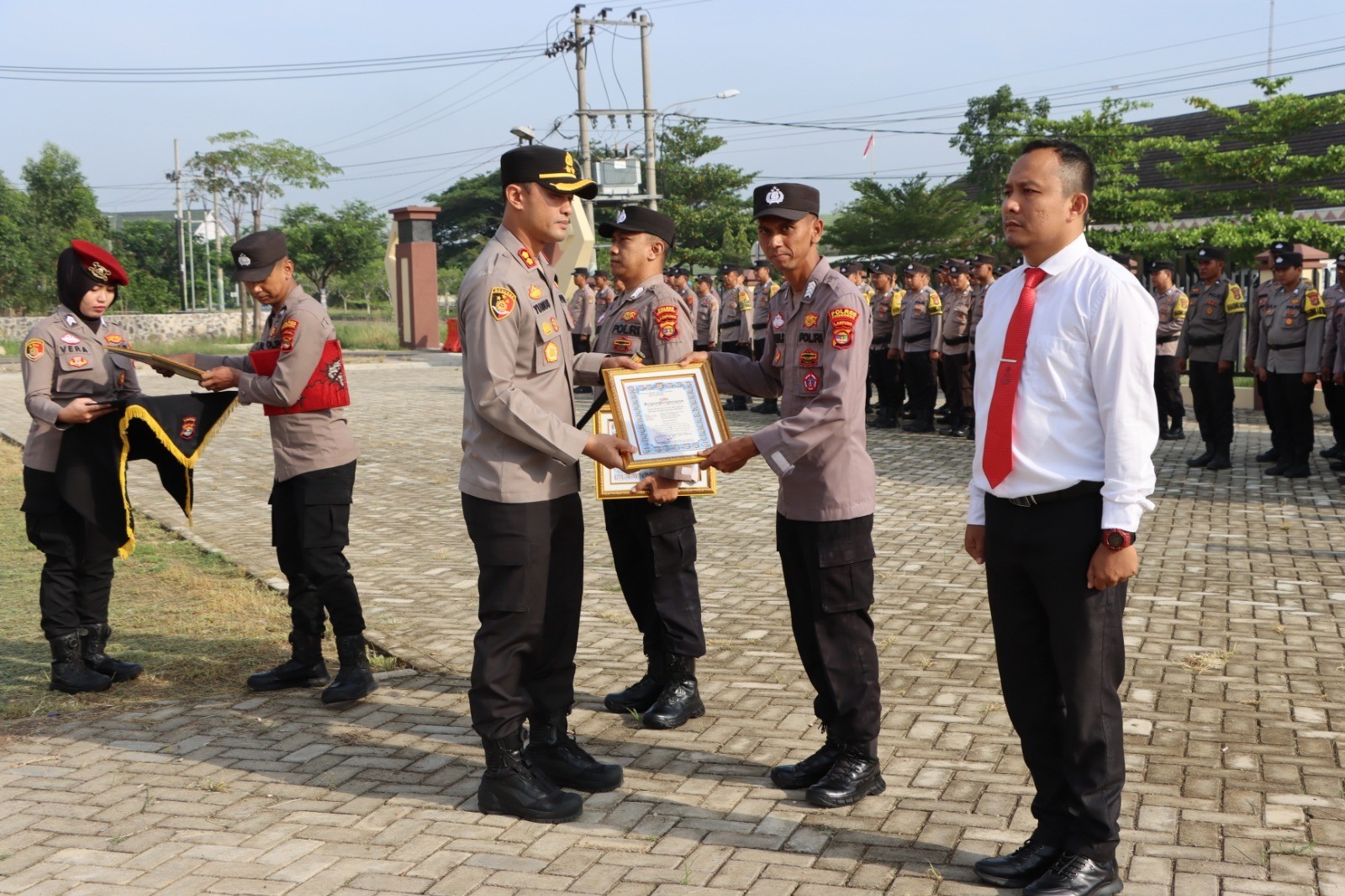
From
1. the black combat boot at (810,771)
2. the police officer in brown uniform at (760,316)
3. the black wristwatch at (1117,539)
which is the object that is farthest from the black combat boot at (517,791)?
the police officer in brown uniform at (760,316)

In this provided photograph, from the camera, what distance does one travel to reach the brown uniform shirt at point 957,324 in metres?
14.7

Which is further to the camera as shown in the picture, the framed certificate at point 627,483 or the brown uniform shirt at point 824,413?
the framed certificate at point 627,483

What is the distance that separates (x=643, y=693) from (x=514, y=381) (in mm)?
1708

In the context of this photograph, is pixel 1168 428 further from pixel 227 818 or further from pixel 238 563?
pixel 227 818

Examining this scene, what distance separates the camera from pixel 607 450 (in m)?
4.22

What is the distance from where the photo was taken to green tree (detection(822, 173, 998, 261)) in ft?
134

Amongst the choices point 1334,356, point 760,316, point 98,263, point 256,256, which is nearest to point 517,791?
point 256,256

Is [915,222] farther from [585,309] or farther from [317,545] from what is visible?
[317,545]

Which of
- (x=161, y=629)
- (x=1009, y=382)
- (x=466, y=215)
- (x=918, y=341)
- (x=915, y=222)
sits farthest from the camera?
(x=466, y=215)

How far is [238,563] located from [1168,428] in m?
10.5

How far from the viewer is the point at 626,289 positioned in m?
5.42

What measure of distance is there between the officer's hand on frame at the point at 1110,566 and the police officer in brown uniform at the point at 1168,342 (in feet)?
35.6

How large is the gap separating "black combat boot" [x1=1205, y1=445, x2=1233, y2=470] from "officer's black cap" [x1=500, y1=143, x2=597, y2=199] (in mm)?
9501

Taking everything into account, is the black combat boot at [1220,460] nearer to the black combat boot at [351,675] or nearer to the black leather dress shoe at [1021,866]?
the black combat boot at [351,675]
